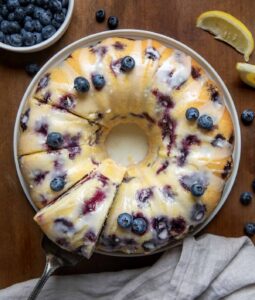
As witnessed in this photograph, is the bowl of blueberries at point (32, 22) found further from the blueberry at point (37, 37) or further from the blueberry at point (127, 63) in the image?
the blueberry at point (127, 63)

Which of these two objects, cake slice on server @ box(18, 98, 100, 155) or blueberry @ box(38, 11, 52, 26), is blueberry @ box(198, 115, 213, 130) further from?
blueberry @ box(38, 11, 52, 26)

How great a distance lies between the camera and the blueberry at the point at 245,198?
1851mm

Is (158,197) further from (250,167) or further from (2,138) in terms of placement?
(2,138)

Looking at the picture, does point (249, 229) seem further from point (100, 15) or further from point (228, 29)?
point (100, 15)

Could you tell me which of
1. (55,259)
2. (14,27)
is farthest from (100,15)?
(55,259)

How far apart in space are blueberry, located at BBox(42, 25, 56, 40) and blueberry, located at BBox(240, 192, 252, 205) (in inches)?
29.2

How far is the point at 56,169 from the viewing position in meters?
1.66

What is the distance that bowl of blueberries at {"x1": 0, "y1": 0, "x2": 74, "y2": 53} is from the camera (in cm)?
180

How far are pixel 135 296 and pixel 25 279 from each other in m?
0.35

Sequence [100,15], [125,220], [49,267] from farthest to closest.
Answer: [100,15], [49,267], [125,220]

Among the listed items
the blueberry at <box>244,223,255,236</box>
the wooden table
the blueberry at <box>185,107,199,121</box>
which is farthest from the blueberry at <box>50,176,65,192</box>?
the blueberry at <box>244,223,255,236</box>

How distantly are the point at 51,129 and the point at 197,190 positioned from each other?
421mm

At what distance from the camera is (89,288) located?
1835mm

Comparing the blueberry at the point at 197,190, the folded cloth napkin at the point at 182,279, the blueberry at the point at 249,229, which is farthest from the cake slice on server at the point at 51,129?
the blueberry at the point at 249,229
